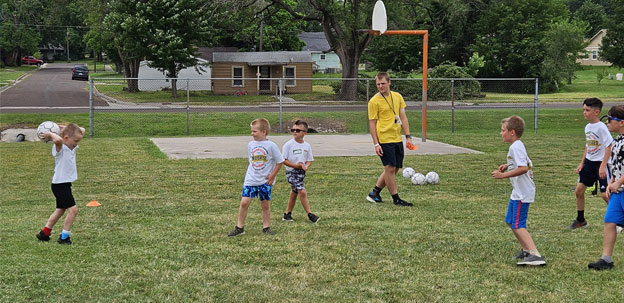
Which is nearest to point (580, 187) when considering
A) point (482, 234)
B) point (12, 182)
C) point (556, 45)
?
point (482, 234)

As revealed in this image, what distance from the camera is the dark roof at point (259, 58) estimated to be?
150 ft

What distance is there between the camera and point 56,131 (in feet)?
21.8

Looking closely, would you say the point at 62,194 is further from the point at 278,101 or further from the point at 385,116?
the point at 278,101

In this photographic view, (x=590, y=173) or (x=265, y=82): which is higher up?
(x=265, y=82)

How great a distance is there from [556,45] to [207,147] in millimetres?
38695

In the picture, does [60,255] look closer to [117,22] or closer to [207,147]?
[207,147]

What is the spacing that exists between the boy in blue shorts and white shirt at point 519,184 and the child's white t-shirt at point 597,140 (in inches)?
84.0

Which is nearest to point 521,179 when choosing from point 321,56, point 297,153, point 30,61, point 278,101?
point 297,153

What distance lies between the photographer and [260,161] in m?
7.04

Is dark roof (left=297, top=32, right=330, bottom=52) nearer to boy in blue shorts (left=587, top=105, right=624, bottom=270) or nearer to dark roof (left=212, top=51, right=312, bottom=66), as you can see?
dark roof (left=212, top=51, right=312, bottom=66)

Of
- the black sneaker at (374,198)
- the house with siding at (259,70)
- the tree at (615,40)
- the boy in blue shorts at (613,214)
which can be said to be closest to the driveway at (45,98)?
the house with siding at (259,70)

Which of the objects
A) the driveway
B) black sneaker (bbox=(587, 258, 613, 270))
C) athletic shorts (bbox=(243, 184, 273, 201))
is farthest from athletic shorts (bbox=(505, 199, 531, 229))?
the driveway

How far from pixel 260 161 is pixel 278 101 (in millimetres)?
27278

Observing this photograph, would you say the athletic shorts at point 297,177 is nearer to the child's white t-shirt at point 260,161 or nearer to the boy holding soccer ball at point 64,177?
the child's white t-shirt at point 260,161
